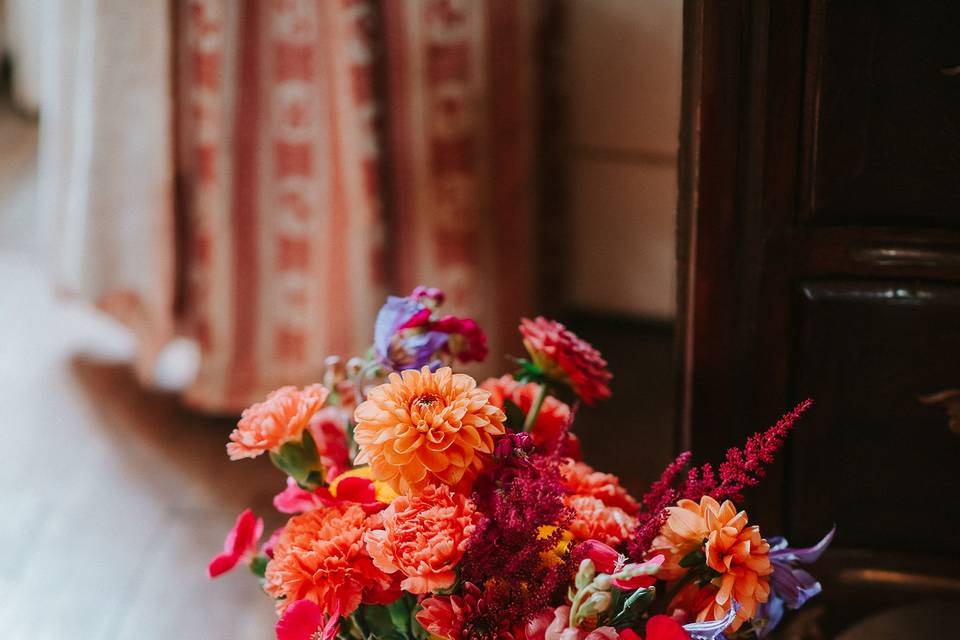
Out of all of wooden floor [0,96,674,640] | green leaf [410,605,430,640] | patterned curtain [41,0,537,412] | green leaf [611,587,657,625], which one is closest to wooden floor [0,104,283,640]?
wooden floor [0,96,674,640]

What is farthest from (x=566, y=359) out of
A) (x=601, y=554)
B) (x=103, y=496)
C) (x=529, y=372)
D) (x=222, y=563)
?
(x=103, y=496)

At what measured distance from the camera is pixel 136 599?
1376mm

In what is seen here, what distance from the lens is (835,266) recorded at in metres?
0.81

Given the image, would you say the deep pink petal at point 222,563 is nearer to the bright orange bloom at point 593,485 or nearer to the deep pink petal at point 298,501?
the deep pink petal at point 298,501

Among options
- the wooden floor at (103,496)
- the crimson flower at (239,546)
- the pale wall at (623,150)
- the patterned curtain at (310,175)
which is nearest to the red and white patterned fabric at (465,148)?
the patterned curtain at (310,175)

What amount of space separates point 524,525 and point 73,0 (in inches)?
49.4

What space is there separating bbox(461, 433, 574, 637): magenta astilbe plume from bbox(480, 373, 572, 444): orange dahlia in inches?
4.7

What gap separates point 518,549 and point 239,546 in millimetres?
214

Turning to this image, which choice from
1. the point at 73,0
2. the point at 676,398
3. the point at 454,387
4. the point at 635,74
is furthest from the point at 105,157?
the point at 454,387

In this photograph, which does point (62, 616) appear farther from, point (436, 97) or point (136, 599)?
point (436, 97)

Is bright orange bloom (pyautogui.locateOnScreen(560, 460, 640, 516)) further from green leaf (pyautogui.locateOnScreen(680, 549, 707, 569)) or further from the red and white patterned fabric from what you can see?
the red and white patterned fabric

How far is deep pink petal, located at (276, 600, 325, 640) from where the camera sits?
62 centimetres

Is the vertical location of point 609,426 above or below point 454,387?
below

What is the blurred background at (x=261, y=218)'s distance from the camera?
1477mm
